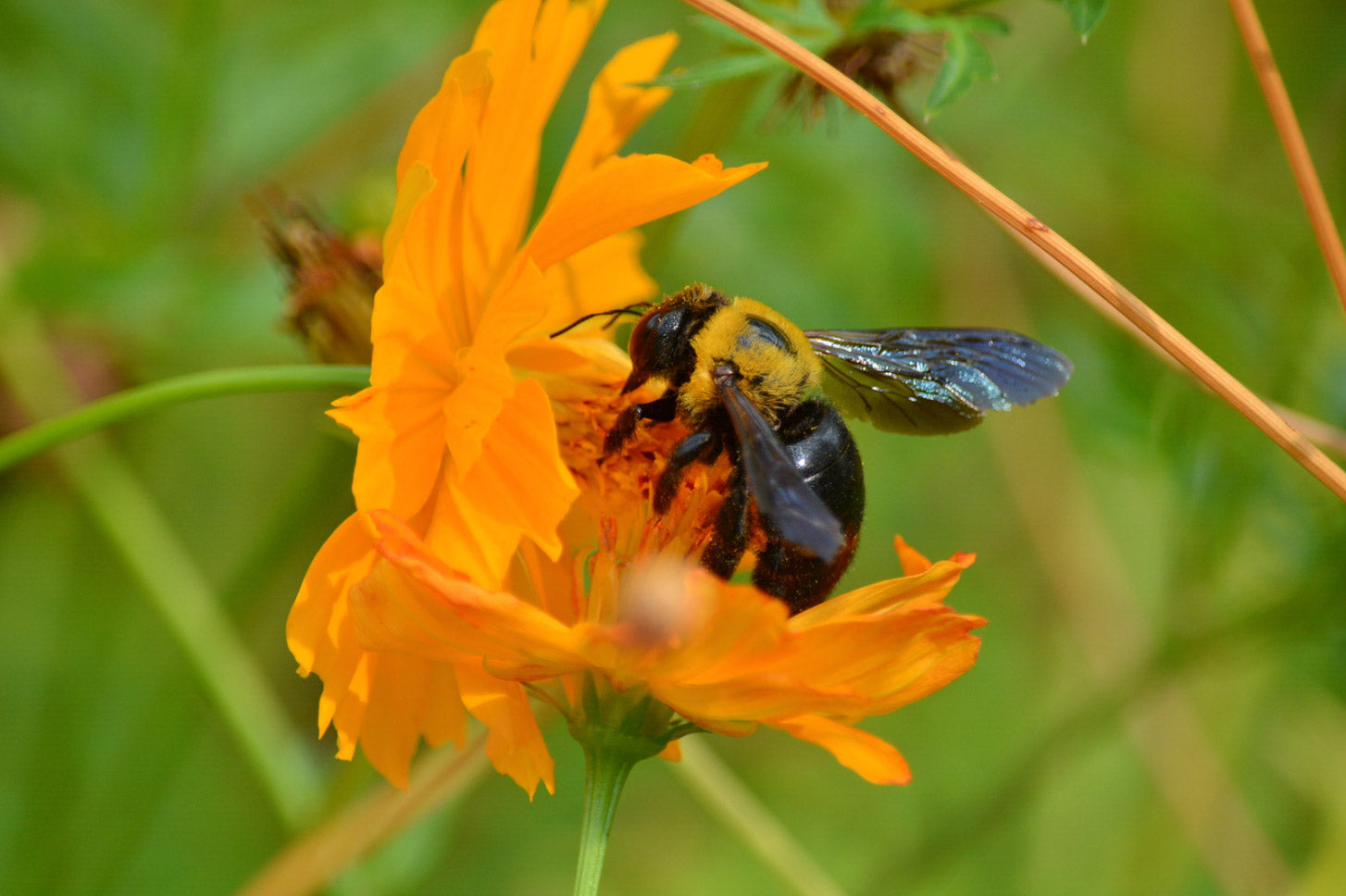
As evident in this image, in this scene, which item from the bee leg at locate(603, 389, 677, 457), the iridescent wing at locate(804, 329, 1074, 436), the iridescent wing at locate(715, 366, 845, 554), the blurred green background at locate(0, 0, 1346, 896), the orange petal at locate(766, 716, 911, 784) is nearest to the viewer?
the iridescent wing at locate(715, 366, 845, 554)

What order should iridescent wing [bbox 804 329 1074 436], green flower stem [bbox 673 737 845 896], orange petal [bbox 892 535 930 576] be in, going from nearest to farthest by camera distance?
1. orange petal [bbox 892 535 930 576]
2. iridescent wing [bbox 804 329 1074 436]
3. green flower stem [bbox 673 737 845 896]

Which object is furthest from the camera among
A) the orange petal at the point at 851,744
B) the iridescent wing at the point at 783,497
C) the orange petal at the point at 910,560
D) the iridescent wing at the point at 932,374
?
the iridescent wing at the point at 932,374

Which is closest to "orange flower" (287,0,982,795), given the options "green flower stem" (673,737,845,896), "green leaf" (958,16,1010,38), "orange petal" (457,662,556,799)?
"orange petal" (457,662,556,799)

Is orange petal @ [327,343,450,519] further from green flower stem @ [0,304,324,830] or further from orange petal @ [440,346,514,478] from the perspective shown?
green flower stem @ [0,304,324,830]

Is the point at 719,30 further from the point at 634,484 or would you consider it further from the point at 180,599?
the point at 180,599

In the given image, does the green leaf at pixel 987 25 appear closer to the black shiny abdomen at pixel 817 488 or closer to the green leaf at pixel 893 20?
the green leaf at pixel 893 20

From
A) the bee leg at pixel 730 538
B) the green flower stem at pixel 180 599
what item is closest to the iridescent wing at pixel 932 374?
the bee leg at pixel 730 538

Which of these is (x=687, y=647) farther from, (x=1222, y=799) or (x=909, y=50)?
(x=1222, y=799)
